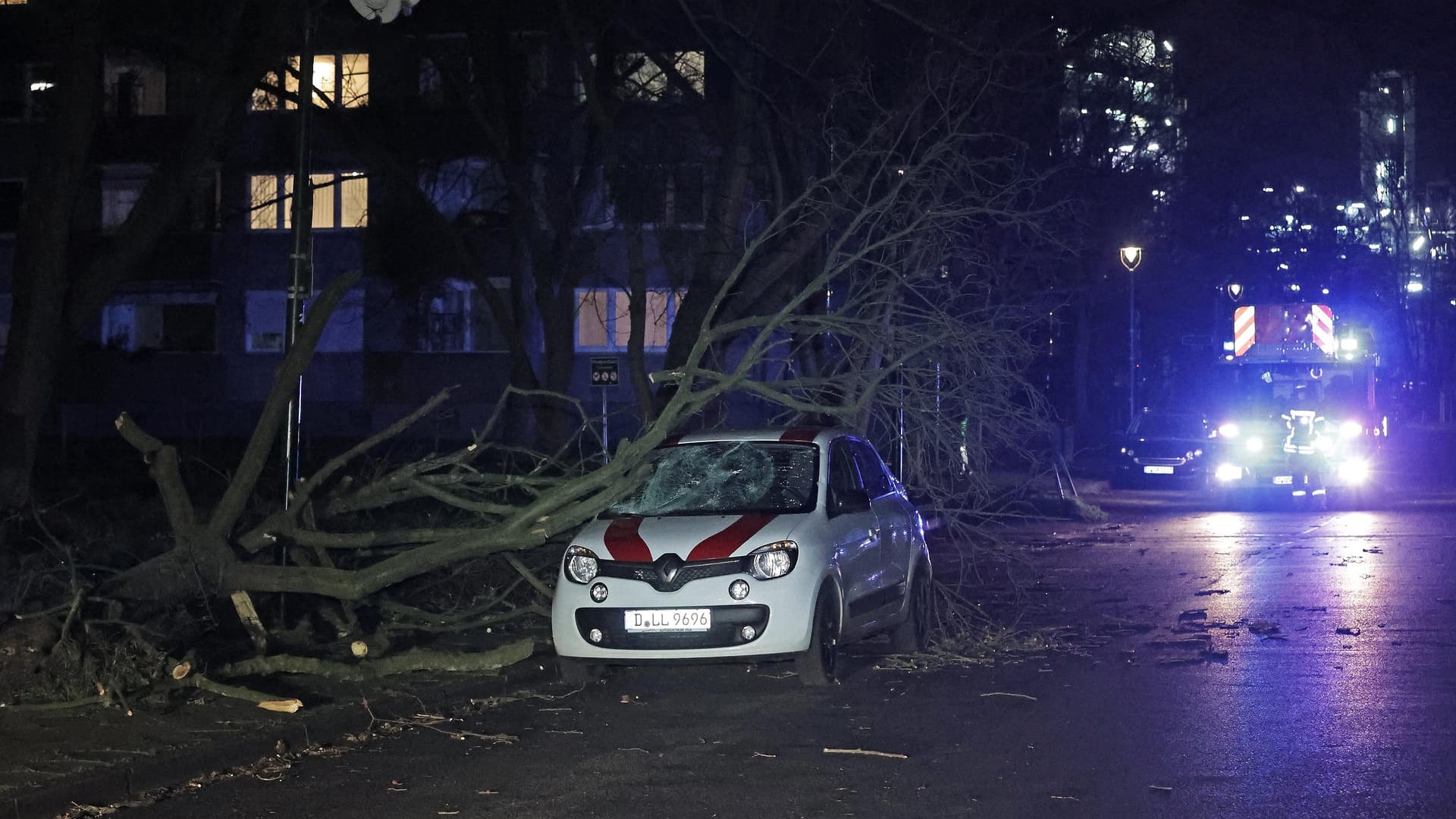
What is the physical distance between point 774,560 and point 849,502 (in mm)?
855

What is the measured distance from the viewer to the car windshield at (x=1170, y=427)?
32.4 m

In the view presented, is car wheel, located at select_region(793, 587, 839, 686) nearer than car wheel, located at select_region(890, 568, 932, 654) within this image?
Yes

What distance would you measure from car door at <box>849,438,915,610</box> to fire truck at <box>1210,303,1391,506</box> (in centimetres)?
1788

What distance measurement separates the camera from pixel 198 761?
7.58m

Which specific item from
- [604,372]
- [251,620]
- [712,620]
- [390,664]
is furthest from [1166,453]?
[251,620]

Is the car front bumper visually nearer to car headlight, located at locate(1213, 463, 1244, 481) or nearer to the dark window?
car headlight, located at locate(1213, 463, 1244, 481)

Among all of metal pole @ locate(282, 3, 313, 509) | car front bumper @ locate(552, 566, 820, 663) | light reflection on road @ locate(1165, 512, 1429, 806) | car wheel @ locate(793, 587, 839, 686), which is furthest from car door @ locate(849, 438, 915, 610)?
metal pole @ locate(282, 3, 313, 509)

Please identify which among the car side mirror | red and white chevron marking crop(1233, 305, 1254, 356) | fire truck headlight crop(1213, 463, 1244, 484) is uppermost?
red and white chevron marking crop(1233, 305, 1254, 356)

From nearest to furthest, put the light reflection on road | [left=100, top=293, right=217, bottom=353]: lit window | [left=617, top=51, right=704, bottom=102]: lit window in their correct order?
the light reflection on road → [left=617, top=51, right=704, bottom=102]: lit window → [left=100, top=293, right=217, bottom=353]: lit window

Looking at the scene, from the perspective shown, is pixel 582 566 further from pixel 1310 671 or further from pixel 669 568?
pixel 1310 671

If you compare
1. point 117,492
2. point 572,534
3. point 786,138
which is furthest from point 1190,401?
point 572,534

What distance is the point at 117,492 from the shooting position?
19547mm

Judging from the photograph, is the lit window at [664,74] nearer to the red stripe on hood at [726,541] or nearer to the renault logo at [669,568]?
the red stripe on hood at [726,541]

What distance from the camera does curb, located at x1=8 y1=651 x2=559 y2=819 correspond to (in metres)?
6.75
